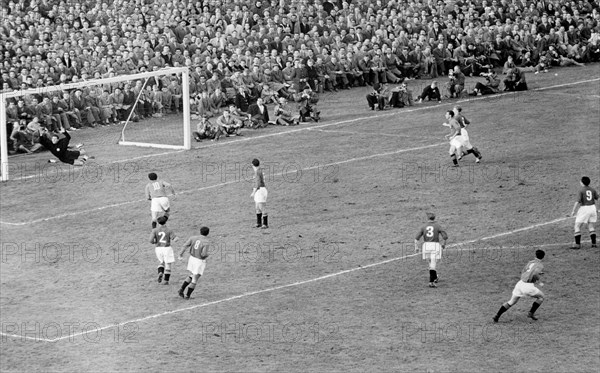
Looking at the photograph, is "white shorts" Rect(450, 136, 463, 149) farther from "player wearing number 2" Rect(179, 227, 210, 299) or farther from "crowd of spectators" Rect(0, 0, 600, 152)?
"player wearing number 2" Rect(179, 227, 210, 299)

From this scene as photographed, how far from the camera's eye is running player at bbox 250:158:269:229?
35812 mm

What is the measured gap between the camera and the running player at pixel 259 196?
35.8 metres

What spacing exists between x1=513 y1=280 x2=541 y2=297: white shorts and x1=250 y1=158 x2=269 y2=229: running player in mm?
9068

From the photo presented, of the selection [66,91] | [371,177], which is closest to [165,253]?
[371,177]

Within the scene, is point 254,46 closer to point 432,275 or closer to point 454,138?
point 454,138

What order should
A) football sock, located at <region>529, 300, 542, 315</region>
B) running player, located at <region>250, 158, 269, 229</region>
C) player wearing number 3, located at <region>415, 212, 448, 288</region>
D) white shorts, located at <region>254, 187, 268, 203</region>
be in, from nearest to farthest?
football sock, located at <region>529, 300, 542, 315</region>, player wearing number 3, located at <region>415, 212, 448, 288</region>, running player, located at <region>250, 158, 269, 229</region>, white shorts, located at <region>254, 187, 268, 203</region>

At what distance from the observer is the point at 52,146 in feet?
145

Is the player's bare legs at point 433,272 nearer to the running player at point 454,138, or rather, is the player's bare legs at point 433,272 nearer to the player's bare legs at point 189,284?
the player's bare legs at point 189,284

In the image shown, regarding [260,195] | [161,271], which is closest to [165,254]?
[161,271]

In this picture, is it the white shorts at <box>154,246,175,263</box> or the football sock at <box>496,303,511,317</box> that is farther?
the white shorts at <box>154,246,175,263</box>

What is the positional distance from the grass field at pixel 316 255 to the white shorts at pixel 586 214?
81cm

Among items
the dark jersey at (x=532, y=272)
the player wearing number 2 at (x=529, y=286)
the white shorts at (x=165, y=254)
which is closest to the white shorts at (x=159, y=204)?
the white shorts at (x=165, y=254)

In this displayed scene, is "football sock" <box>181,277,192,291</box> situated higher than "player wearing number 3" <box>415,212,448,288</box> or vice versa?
"player wearing number 3" <box>415,212,448,288</box>

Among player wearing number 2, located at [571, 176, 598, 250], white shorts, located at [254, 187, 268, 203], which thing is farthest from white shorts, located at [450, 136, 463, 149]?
→ player wearing number 2, located at [571, 176, 598, 250]
